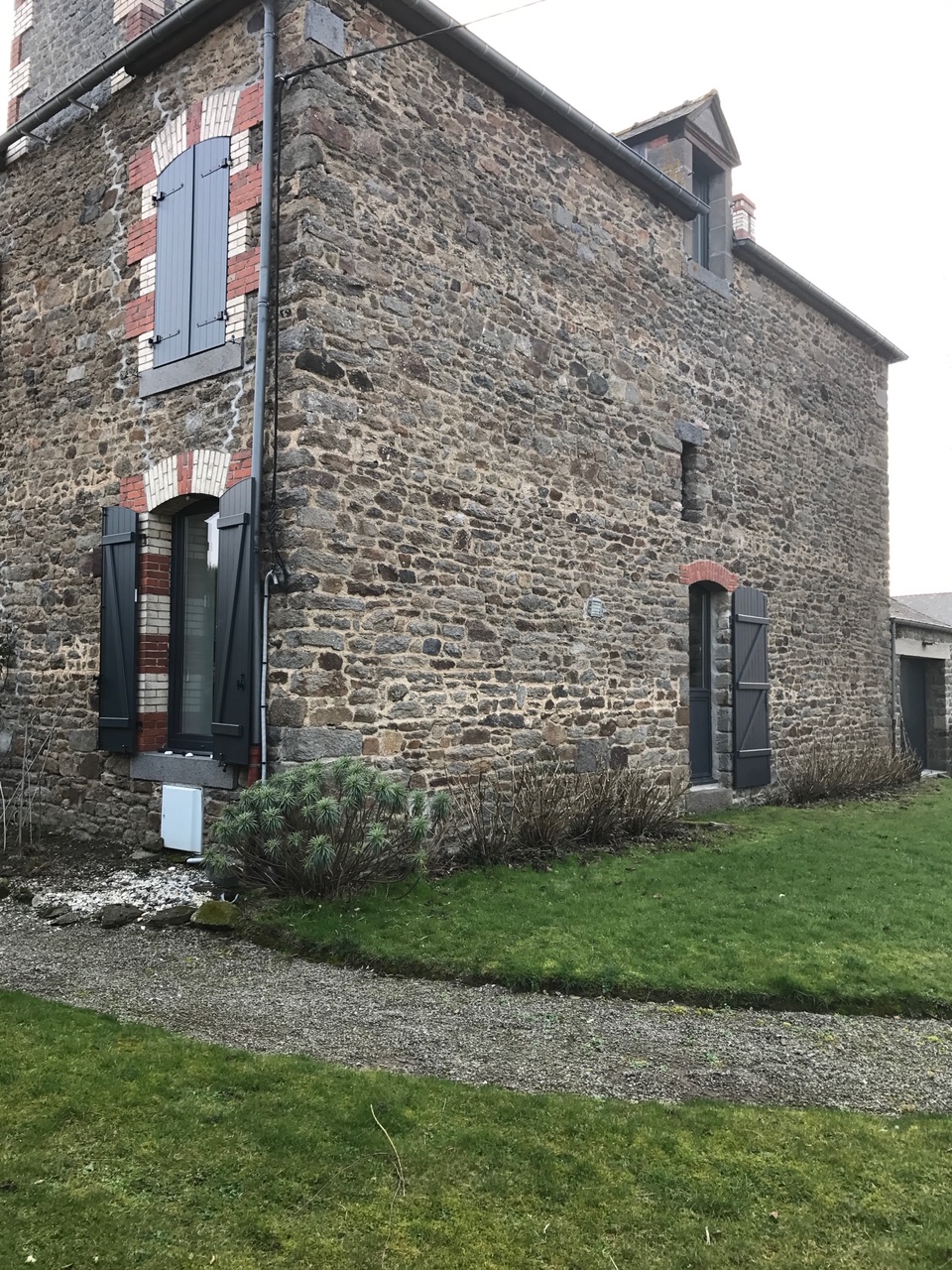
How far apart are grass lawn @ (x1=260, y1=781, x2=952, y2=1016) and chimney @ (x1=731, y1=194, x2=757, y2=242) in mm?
8281

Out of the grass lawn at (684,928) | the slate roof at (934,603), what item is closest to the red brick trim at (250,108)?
the grass lawn at (684,928)

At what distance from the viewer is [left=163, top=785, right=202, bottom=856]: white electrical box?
6.83m

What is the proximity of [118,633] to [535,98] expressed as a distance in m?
5.74

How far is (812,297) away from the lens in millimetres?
12445

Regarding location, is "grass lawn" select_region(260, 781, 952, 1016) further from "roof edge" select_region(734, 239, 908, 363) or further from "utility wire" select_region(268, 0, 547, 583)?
"roof edge" select_region(734, 239, 908, 363)

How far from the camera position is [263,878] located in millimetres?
5930

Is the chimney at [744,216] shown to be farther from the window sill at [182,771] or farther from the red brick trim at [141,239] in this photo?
the window sill at [182,771]

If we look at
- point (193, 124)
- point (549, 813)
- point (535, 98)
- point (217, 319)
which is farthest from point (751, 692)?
point (193, 124)

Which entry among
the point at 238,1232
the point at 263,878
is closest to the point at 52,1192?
the point at 238,1232

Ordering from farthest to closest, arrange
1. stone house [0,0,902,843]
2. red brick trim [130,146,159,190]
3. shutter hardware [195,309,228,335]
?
red brick trim [130,146,159,190] → shutter hardware [195,309,228,335] → stone house [0,0,902,843]

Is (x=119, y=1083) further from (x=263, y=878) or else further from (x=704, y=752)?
(x=704, y=752)

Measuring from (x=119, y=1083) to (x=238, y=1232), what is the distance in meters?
1.07

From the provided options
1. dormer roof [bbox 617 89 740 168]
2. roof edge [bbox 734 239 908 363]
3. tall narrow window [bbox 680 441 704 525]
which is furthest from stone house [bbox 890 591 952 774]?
dormer roof [bbox 617 89 740 168]

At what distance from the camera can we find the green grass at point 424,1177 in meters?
2.47
